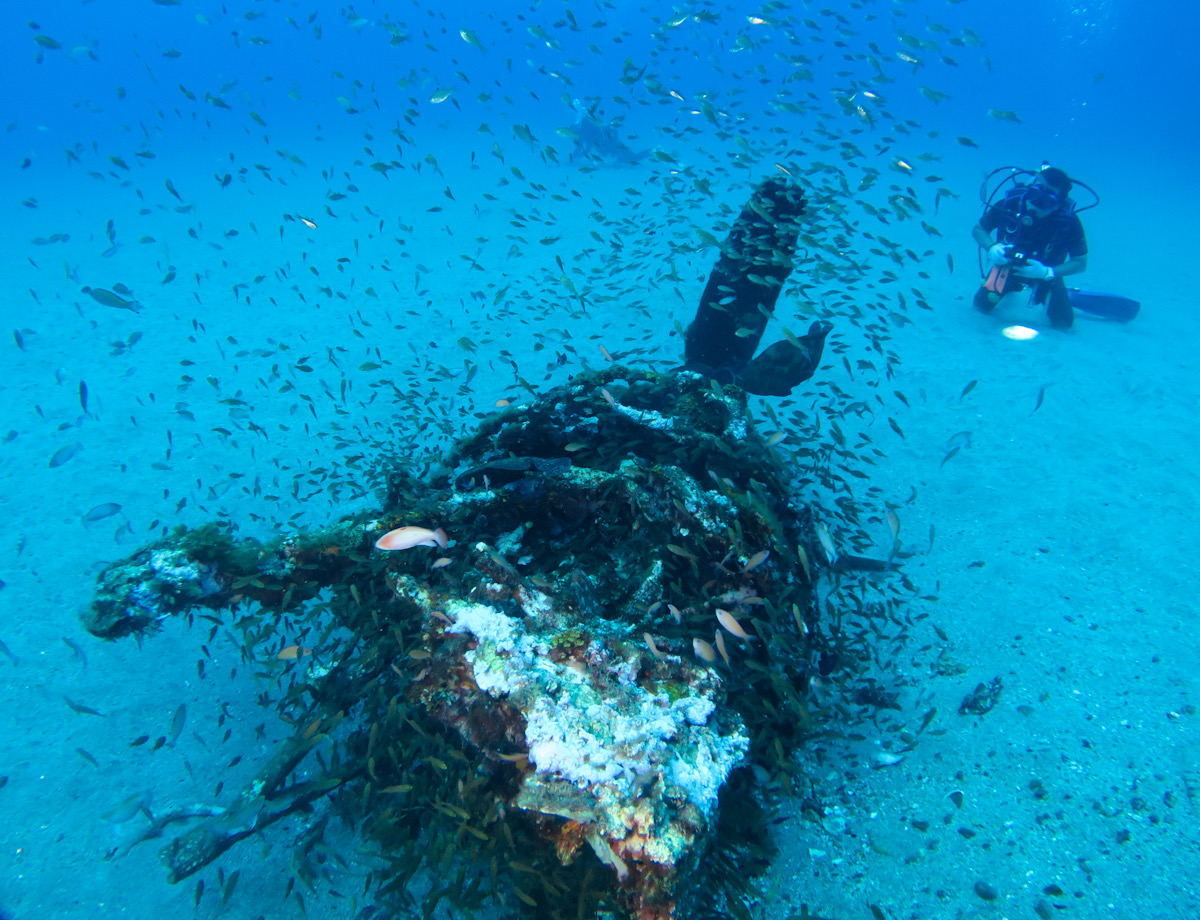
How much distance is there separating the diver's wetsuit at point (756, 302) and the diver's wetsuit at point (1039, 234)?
7.77 m

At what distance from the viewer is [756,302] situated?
7.04m

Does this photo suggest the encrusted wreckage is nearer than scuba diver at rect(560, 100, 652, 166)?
Yes

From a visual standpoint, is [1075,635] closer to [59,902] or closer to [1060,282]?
[59,902]

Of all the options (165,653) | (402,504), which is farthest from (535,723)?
(165,653)

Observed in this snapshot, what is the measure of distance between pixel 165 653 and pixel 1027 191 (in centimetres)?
1676

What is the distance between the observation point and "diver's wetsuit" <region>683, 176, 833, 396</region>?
6484 mm

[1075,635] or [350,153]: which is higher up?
[350,153]

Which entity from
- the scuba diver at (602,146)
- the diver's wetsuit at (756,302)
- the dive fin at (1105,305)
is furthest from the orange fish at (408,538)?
the scuba diver at (602,146)

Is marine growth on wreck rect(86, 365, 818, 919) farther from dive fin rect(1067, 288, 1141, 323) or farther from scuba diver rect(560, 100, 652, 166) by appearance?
scuba diver rect(560, 100, 652, 166)

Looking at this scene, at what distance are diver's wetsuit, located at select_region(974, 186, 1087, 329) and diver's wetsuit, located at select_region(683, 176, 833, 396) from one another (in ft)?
25.5

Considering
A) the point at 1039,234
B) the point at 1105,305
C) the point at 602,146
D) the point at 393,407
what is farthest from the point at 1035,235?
the point at 602,146

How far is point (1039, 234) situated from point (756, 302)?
28.4ft

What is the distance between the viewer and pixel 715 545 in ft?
11.9

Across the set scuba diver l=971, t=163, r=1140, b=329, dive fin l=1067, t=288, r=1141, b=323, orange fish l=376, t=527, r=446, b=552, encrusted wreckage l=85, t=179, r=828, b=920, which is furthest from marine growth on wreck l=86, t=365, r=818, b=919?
dive fin l=1067, t=288, r=1141, b=323
